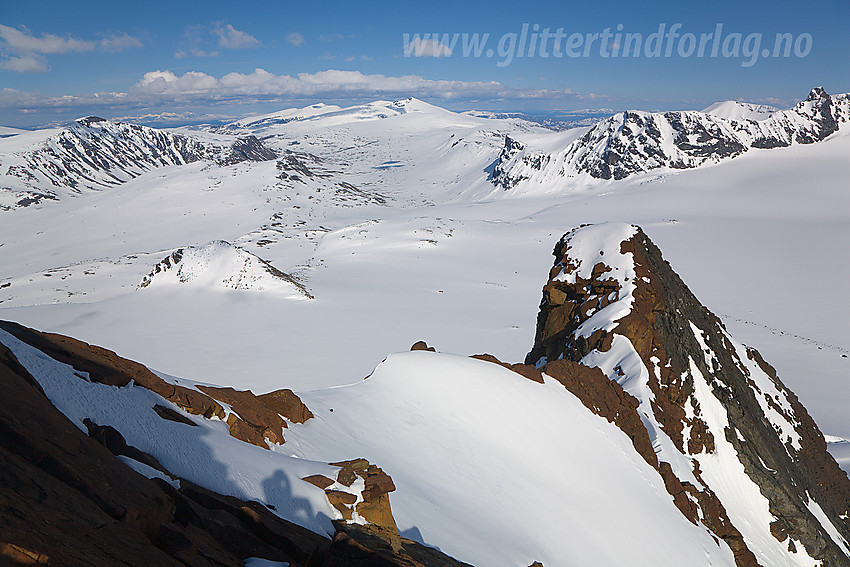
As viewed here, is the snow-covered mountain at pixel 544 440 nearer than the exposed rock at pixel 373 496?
Yes

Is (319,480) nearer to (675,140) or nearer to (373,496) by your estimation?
(373,496)

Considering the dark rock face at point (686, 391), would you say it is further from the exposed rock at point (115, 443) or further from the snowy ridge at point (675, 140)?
the snowy ridge at point (675, 140)

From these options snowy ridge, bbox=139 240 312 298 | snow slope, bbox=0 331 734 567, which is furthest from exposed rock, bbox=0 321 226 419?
snowy ridge, bbox=139 240 312 298

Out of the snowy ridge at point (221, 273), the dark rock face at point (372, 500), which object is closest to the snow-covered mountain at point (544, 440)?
the dark rock face at point (372, 500)

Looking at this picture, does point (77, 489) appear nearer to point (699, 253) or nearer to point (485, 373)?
point (485, 373)

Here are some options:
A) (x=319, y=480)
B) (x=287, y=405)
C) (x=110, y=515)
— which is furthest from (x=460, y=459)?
(x=110, y=515)

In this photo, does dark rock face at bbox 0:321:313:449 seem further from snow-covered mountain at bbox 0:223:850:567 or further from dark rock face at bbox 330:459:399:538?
dark rock face at bbox 330:459:399:538
